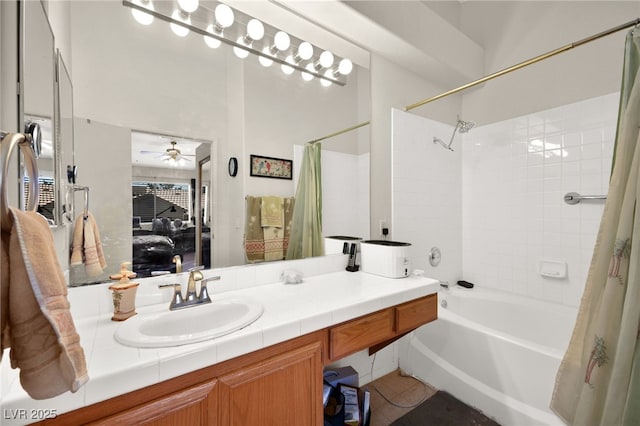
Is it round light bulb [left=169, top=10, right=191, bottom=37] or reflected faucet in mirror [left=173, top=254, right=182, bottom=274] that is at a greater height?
round light bulb [left=169, top=10, right=191, bottom=37]

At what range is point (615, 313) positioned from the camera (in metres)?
1.08

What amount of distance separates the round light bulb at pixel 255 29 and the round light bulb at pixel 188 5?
265mm

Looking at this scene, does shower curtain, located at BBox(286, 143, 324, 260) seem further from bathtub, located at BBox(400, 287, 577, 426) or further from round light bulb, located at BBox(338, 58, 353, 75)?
bathtub, located at BBox(400, 287, 577, 426)

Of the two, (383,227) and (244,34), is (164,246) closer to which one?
(244,34)

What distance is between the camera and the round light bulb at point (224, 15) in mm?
1399

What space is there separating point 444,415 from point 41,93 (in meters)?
2.31

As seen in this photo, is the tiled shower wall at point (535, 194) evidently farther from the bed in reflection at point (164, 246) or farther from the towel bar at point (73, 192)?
the towel bar at point (73, 192)

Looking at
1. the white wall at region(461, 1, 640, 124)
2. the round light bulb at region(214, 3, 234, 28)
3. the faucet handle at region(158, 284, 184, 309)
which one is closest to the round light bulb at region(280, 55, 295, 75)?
the round light bulb at region(214, 3, 234, 28)

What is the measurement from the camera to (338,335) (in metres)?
1.10

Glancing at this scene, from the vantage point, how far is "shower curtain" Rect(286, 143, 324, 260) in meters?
1.65

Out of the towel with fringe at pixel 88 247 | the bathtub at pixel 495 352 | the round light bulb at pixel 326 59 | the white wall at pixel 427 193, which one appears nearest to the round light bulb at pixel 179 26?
the round light bulb at pixel 326 59

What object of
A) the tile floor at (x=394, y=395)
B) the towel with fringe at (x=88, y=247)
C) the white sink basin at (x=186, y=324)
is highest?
the towel with fringe at (x=88, y=247)

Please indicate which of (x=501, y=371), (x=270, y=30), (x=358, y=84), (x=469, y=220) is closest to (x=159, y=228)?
(x=270, y=30)

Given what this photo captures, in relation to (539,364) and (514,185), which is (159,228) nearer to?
(539,364)
